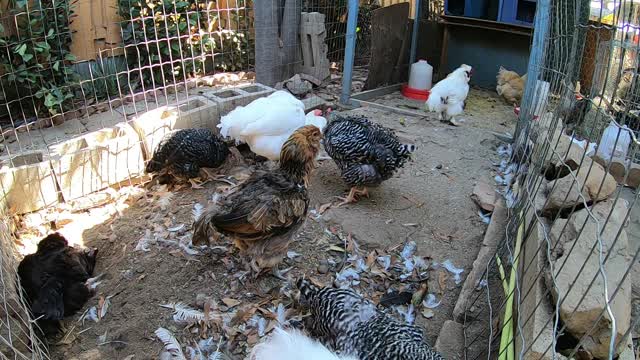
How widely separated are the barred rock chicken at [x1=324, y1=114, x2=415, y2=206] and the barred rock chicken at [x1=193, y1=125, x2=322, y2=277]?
82cm

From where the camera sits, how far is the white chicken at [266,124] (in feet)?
14.8

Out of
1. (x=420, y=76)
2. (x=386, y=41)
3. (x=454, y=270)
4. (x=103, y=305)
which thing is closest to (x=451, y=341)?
(x=454, y=270)

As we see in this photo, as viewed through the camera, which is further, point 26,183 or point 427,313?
point 26,183

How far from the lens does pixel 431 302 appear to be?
3.38 metres

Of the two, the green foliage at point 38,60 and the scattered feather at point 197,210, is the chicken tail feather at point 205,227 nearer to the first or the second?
the scattered feather at point 197,210

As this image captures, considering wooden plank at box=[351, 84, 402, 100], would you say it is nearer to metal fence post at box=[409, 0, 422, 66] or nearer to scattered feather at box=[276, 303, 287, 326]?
metal fence post at box=[409, 0, 422, 66]

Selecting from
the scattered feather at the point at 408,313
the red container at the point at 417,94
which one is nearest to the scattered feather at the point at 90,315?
the scattered feather at the point at 408,313

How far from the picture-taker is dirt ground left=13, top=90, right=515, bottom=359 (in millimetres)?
3061

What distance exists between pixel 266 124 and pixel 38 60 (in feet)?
10.3

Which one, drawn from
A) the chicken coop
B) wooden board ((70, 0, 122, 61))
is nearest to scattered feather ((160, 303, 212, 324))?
the chicken coop

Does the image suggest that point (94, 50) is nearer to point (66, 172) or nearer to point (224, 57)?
point (224, 57)

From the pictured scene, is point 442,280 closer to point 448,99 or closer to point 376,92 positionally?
point 448,99

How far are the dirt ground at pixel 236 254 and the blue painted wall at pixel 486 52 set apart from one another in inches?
139


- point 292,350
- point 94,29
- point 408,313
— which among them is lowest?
point 408,313
